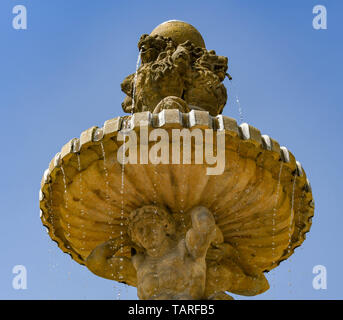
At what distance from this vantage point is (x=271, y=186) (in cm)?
855

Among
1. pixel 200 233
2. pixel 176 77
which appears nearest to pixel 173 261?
pixel 200 233

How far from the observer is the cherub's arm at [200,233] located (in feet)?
26.7

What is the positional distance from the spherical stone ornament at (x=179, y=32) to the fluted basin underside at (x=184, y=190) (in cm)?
333

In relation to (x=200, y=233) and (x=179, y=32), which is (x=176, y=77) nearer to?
(x=179, y=32)

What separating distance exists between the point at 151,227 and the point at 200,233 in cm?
65

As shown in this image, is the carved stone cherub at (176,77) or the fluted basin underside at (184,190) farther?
the carved stone cherub at (176,77)

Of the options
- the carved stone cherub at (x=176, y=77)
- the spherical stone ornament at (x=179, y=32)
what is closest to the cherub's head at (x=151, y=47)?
the carved stone cherub at (x=176, y=77)

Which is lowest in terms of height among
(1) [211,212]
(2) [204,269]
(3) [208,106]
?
(2) [204,269]

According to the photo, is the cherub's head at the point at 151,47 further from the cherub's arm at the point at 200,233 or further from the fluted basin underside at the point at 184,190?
→ the cherub's arm at the point at 200,233
